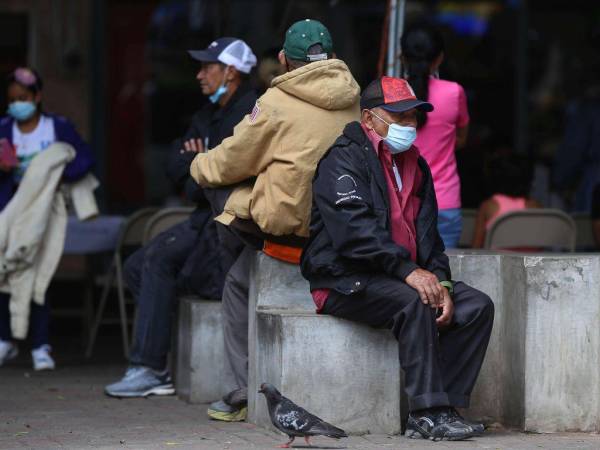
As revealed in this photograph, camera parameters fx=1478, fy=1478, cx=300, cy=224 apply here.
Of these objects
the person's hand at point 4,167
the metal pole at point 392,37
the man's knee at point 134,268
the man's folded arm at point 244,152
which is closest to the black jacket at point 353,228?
the man's folded arm at point 244,152

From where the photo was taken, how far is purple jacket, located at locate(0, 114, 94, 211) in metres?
9.42

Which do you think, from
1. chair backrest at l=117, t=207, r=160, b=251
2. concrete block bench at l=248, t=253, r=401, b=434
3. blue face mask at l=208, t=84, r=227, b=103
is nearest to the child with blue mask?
chair backrest at l=117, t=207, r=160, b=251

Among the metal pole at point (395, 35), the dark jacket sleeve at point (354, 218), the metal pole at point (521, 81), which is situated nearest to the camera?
the dark jacket sleeve at point (354, 218)

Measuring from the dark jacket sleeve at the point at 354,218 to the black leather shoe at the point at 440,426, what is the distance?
645mm

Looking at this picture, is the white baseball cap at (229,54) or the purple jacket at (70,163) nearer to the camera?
the white baseball cap at (229,54)

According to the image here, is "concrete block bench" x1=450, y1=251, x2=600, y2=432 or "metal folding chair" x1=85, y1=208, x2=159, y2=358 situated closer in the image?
"concrete block bench" x1=450, y1=251, x2=600, y2=432

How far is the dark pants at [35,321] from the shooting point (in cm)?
953

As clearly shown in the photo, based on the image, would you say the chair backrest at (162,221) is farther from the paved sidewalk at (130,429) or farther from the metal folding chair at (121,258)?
the paved sidewalk at (130,429)

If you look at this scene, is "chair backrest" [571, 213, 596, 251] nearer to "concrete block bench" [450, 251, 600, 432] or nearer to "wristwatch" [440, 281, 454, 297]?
"concrete block bench" [450, 251, 600, 432]

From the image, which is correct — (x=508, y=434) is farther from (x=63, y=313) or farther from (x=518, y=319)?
(x=63, y=313)

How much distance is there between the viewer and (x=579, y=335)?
711 cm

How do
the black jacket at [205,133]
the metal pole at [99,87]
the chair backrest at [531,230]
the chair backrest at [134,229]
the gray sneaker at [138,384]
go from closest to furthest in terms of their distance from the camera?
the black jacket at [205,133] → the gray sneaker at [138,384] → the chair backrest at [531,230] → the chair backrest at [134,229] → the metal pole at [99,87]

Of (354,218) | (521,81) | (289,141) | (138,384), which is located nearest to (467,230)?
(138,384)

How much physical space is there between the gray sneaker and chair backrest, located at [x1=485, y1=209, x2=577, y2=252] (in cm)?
224
